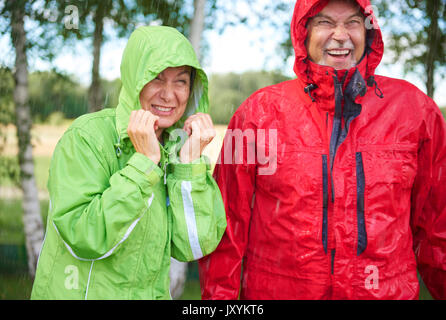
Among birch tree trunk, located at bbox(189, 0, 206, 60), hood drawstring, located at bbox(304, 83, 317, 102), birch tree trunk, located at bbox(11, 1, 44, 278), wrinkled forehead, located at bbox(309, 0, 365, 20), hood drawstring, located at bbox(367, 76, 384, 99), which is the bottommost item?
birch tree trunk, located at bbox(11, 1, 44, 278)

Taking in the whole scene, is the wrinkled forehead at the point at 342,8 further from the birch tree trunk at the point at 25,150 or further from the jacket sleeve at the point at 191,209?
the birch tree trunk at the point at 25,150

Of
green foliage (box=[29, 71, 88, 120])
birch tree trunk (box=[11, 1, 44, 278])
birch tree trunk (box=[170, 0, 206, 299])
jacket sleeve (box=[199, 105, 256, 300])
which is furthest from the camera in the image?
green foliage (box=[29, 71, 88, 120])

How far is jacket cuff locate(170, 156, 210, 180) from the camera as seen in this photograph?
7.08ft

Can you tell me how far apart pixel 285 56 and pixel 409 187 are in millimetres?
3232

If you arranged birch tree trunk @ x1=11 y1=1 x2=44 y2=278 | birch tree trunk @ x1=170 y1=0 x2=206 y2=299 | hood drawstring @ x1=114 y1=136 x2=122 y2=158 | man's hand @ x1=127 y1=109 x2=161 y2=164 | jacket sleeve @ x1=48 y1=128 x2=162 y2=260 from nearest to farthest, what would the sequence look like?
jacket sleeve @ x1=48 y1=128 x2=162 y2=260
man's hand @ x1=127 y1=109 x2=161 y2=164
hood drawstring @ x1=114 y1=136 x2=122 y2=158
birch tree trunk @ x1=170 y1=0 x2=206 y2=299
birch tree trunk @ x1=11 y1=1 x2=44 y2=278

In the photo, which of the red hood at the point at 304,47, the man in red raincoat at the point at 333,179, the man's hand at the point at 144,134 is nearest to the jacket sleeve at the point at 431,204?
the man in red raincoat at the point at 333,179

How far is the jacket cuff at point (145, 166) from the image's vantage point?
192 cm

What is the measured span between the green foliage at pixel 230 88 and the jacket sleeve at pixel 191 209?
10.4 feet

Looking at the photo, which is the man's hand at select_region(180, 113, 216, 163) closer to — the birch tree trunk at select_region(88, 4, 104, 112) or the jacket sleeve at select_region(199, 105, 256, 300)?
the jacket sleeve at select_region(199, 105, 256, 300)

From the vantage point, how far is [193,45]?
15.8 feet

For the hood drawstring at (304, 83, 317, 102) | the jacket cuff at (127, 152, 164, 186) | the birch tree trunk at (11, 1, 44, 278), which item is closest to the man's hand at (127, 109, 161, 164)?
the jacket cuff at (127, 152, 164, 186)
